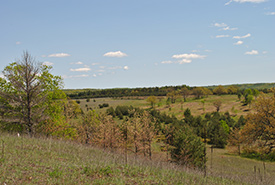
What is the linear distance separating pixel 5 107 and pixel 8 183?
2278 cm

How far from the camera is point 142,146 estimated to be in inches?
1366

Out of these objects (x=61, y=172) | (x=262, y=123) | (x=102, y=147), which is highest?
(x=61, y=172)

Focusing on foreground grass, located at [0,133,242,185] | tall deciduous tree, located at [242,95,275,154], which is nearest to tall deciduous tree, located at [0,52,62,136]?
foreground grass, located at [0,133,242,185]

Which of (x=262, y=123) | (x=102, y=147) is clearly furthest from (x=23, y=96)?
(x=262, y=123)

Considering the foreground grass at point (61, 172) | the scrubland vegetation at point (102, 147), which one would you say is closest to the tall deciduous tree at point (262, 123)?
the scrubland vegetation at point (102, 147)

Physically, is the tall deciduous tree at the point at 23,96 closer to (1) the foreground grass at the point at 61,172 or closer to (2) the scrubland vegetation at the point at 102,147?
(2) the scrubland vegetation at the point at 102,147

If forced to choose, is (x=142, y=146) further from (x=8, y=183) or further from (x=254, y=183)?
(x=8, y=183)

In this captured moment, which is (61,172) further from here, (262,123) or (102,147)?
(262,123)

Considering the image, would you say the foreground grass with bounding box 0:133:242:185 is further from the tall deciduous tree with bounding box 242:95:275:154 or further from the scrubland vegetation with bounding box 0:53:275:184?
the tall deciduous tree with bounding box 242:95:275:154

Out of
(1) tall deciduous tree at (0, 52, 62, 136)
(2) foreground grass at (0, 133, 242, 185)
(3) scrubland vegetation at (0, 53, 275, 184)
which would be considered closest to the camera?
(2) foreground grass at (0, 133, 242, 185)

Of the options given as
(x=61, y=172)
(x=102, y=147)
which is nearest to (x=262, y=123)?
(x=102, y=147)

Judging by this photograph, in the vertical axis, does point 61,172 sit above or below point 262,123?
above

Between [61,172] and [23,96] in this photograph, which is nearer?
[61,172]

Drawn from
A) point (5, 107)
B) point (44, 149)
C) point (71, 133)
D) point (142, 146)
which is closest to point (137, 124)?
point (142, 146)
